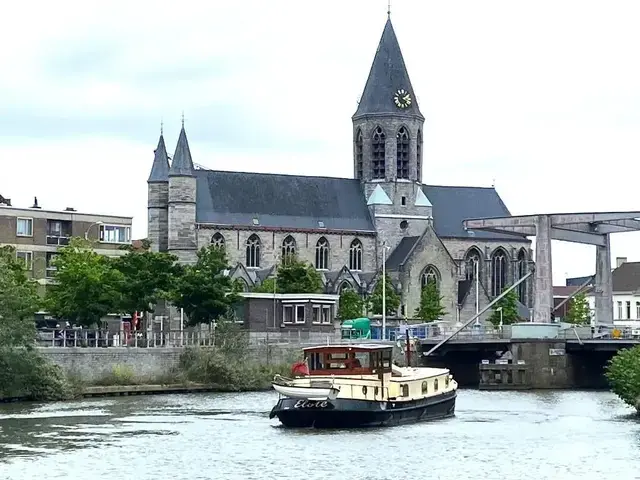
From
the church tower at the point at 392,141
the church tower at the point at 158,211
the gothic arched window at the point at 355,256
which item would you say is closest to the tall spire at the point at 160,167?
the church tower at the point at 158,211

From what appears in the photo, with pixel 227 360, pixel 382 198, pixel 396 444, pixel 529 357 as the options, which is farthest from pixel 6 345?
pixel 382 198

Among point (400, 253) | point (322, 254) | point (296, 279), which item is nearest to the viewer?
point (296, 279)

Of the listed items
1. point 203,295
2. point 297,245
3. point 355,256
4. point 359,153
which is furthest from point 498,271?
point 203,295

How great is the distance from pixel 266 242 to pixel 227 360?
42.9 m

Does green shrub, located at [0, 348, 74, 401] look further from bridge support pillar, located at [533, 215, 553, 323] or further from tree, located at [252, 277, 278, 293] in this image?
tree, located at [252, 277, 278, 293]

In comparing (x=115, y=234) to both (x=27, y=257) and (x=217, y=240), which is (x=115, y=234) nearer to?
(x=27, y=257)

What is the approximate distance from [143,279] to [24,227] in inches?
365

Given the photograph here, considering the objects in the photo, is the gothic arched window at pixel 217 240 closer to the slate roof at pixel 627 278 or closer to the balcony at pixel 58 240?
the balcony at pixel 58 240

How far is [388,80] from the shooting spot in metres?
133

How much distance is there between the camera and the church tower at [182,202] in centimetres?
12006

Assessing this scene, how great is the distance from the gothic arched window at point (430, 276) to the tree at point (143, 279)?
38911 millimetres

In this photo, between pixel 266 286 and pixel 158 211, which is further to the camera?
pixel 158 211

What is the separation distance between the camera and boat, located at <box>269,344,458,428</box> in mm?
59219

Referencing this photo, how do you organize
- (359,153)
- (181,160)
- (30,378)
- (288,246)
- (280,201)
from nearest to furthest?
(30,378), (181,160), (288,246), (280,201), (359,153)
